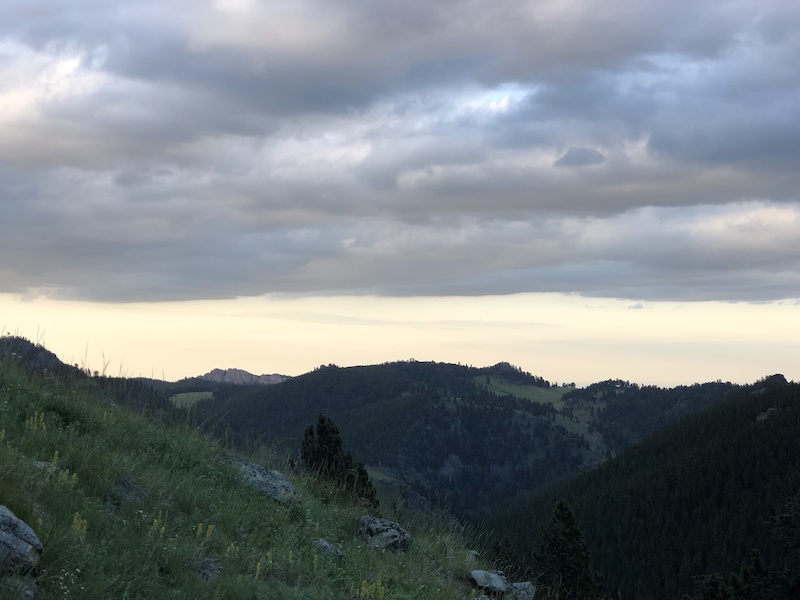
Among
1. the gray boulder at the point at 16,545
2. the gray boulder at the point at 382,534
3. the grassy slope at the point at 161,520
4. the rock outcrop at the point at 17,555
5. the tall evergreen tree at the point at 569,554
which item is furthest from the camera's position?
the tall evergreen tree at the point at 569,554

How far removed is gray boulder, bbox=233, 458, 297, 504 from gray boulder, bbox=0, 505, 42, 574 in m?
4.82

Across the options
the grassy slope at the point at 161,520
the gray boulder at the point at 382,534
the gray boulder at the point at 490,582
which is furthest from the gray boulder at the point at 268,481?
the gray boulder at the point at 490,582

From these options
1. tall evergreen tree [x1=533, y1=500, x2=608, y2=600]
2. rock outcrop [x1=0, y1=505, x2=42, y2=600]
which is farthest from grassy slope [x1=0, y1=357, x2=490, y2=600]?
tall evergreen tree [x1=533, y1=500, x2=608, y2=600]

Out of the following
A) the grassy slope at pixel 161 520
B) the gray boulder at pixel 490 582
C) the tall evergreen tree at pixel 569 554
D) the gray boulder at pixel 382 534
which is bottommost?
the tall evergreen tree at pixel 569 554

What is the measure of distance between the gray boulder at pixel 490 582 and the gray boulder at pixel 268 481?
3121mm

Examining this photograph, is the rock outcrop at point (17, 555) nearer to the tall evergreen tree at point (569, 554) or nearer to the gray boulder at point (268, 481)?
the gray boulder at point (268, 481)

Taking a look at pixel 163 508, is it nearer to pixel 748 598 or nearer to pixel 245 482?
pixel 245 482

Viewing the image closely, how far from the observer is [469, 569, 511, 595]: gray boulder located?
9.70m

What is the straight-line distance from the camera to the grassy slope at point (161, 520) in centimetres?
671

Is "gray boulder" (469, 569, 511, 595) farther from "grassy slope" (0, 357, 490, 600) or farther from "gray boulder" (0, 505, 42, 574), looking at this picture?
"gray boulder" (0, 505, 42, 574)

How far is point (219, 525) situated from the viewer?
8.80m

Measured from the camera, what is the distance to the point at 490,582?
9828 mm

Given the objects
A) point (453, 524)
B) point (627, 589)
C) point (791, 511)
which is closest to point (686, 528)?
point (627, 589)

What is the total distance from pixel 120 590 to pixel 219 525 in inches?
94.2
